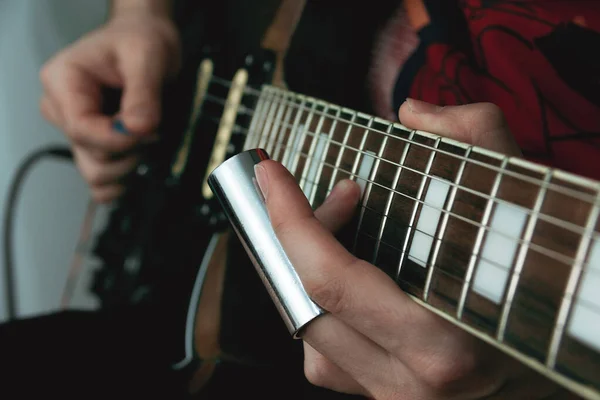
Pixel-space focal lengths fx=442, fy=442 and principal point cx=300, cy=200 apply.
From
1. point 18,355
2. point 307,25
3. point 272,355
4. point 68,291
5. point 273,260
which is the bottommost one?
point 68,291

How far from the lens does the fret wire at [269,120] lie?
1.85ft

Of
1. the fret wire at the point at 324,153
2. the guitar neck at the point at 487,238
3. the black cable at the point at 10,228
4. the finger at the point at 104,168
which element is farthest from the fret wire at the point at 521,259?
the black cable at the point at 10,228

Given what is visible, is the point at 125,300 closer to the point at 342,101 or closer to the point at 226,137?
the point at 226,137

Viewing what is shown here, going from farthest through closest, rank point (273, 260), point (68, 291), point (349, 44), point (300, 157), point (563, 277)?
1. point (68, 291)
2. point (349, 44)
3. point (300, 157)
4. point (273, 260)
5. point (563, 277)

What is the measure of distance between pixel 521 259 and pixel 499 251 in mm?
14

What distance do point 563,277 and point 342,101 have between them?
14.5 inches

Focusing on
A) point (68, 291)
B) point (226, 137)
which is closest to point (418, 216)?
point (226, 137)

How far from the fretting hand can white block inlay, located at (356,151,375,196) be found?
0.01 metres

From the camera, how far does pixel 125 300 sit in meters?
0.83

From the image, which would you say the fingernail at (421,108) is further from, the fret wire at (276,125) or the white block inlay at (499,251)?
the fret wire at (276,125)

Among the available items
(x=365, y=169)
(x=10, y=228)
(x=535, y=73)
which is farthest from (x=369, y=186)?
(x=10, y=228)

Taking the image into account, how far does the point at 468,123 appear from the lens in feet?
1.11

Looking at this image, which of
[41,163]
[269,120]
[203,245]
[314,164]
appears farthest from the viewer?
[41,163]

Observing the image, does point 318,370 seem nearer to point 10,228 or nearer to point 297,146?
point 297,146
